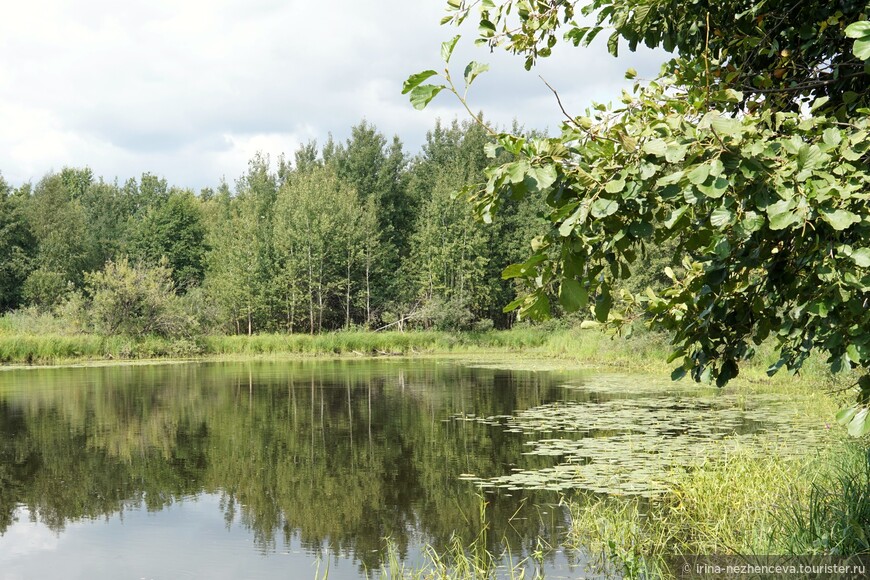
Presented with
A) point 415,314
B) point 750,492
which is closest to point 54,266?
point 415,314

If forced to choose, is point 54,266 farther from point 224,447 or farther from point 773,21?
point 773,21

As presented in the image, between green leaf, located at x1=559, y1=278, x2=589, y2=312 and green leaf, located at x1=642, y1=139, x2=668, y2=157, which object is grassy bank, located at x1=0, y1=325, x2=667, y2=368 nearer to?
green leaf, located at x1=559, y1=278, x2=589, y2=312

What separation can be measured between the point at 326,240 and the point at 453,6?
40.3 metres

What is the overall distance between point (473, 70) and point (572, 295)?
933mm

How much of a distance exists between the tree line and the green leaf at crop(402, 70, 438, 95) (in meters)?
32.4

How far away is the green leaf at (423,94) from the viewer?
3025 millimetres

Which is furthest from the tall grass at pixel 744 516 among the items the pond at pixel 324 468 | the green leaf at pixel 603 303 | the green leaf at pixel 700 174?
the green leaf at pixel 700 174

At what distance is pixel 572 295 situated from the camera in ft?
10.2

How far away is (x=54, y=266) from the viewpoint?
5325 cm

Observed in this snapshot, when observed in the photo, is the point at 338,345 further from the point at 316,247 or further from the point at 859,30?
the point at 859,30

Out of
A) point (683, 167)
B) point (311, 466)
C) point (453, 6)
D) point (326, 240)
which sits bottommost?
point (311, 466)

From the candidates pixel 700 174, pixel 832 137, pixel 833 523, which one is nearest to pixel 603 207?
pixel 700 174

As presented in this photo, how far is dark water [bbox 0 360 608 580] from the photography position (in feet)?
24.8

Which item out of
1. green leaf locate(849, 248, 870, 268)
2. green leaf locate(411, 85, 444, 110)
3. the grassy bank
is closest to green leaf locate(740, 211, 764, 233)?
green leaf locate(849, 248, 870, 268)
